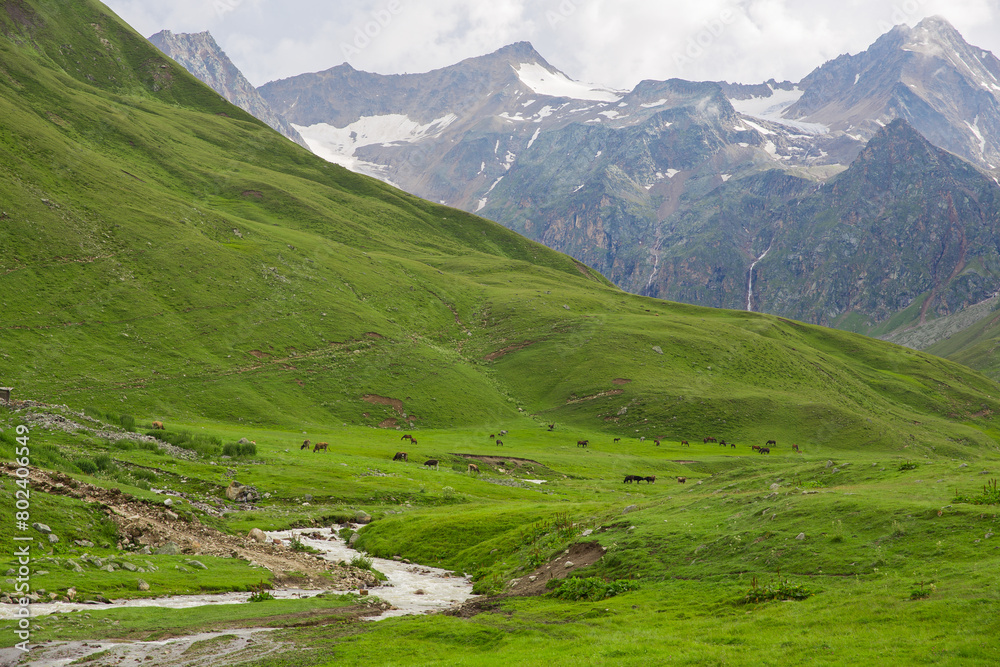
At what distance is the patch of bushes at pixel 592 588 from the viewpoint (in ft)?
84.5

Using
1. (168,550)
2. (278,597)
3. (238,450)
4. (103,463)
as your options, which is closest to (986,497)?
(278,597)

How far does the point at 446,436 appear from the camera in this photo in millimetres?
99312

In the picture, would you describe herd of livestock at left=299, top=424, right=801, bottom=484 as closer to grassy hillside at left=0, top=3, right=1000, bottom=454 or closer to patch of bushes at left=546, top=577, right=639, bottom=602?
grassy hillside at left=0, top=3, right=1000, bottom=454

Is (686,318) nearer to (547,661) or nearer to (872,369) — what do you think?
(872,369)

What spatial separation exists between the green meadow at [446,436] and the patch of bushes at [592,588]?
137 millimetres

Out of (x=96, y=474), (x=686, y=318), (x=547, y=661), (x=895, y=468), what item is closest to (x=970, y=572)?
(x=547, y=661)

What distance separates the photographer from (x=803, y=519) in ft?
85.6

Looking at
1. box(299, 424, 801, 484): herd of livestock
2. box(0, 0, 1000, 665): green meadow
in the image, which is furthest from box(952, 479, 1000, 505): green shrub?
box(299, 424, 801, 484): herd of livestock

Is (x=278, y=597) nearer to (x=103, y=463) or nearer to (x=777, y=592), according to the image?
(x=777, y=592)

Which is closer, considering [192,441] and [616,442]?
[192,441]

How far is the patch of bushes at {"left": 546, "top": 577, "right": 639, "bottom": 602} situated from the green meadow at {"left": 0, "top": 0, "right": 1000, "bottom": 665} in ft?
0.45

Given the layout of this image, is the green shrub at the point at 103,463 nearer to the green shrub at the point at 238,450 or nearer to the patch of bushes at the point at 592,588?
the green shrub at the point at 238,450

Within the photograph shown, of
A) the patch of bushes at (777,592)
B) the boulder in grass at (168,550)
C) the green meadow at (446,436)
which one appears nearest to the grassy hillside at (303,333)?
the green meadow at (446,436)

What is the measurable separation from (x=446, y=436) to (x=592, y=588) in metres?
74.3
